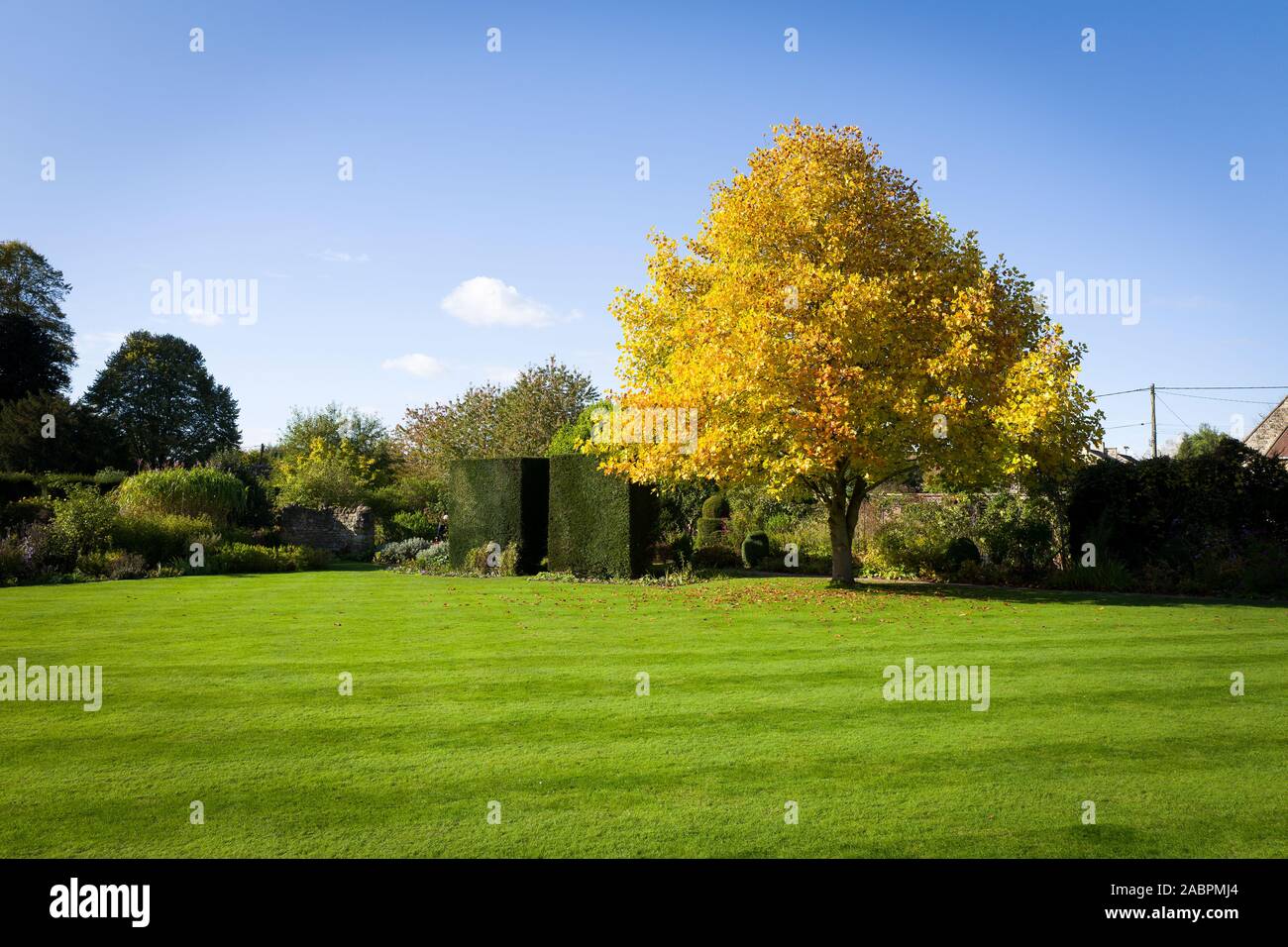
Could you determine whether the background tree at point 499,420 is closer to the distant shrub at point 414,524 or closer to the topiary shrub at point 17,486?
the distant shrub at point 414,524

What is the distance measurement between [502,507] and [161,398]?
41.3m

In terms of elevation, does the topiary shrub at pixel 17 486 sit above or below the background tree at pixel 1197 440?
below

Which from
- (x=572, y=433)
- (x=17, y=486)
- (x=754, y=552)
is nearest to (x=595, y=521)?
(x=754, y=552)

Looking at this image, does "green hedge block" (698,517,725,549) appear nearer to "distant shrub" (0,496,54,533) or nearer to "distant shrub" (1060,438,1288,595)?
"distant shrub" (1060,438,1288,595)

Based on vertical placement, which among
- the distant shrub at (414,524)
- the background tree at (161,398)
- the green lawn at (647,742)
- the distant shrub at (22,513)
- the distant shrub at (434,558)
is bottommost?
the green lawn at (647,742)

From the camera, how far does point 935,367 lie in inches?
608

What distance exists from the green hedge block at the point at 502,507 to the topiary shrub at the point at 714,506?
214 inches

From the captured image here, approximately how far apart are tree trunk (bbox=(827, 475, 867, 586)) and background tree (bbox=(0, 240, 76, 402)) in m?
43.5

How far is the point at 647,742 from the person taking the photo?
644 cm

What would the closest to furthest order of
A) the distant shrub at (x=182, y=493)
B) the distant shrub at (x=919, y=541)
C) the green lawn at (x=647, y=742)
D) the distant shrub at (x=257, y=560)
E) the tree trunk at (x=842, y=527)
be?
the green lawn at (x=647, y=742) → the tree trunk at (x=842, y=527) → the distant shrub at (x=919, y=541) → the distant shrub at (x=257, y=560) → the distant shrub at (x=182, y=493)

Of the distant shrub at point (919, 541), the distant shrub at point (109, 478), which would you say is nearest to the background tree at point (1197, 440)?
the distant shrub at point (919, 541)

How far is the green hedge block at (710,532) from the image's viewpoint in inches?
955

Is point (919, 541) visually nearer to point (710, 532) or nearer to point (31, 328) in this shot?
point (710, 532)
